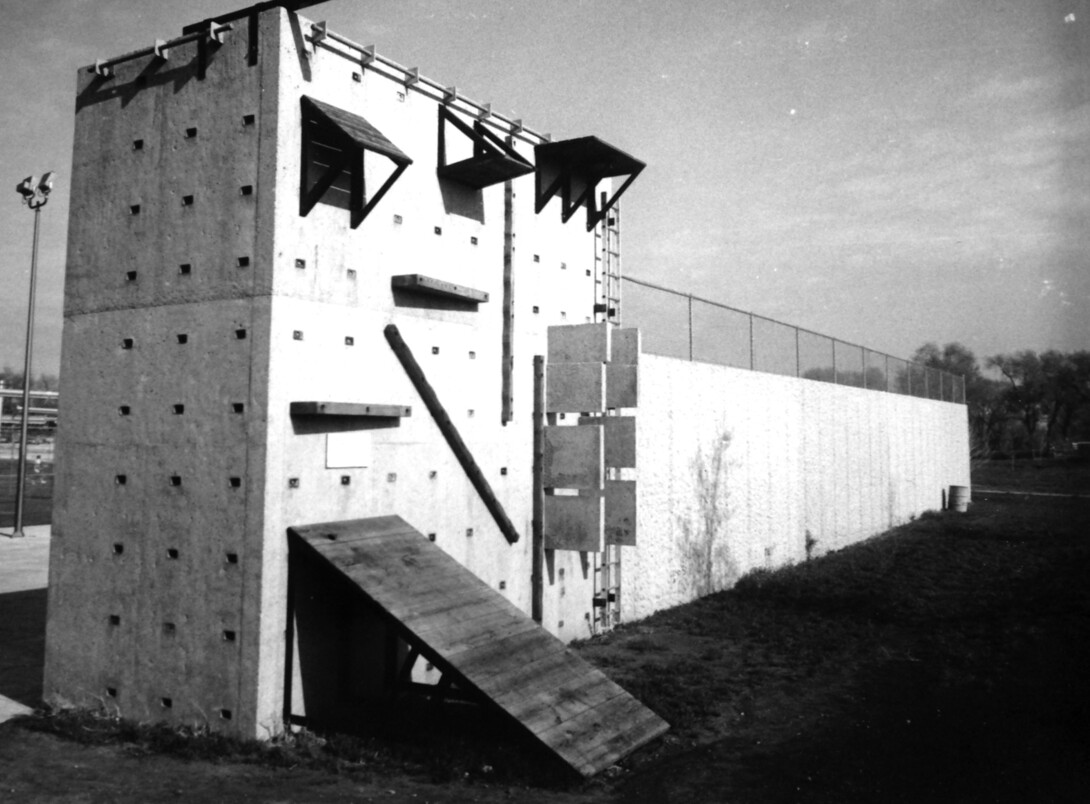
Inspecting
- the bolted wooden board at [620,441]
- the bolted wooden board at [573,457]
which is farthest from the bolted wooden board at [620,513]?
the bolted wooden board at [573,457]

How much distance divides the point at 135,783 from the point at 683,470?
895 cm

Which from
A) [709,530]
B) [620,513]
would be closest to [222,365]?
[620,513]

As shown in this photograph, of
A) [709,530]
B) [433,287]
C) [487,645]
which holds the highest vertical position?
[433,287]

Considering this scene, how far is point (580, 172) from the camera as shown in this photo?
11.1 m

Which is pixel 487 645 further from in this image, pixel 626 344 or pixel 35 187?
pixel 35 187

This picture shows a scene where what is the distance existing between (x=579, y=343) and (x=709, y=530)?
520cm

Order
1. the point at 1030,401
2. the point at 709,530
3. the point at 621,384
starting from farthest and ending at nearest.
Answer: the point at 1030,401 < the point at 709,530 < the point at 621,384

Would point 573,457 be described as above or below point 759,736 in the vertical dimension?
above

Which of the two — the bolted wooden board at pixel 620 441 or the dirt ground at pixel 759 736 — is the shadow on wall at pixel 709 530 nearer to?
the dirt ground at pixel 759 736

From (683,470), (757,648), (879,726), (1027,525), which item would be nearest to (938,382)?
(1027,525)

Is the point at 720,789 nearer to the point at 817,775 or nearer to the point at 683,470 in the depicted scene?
the point at 817,775

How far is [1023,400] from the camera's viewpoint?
72875mm

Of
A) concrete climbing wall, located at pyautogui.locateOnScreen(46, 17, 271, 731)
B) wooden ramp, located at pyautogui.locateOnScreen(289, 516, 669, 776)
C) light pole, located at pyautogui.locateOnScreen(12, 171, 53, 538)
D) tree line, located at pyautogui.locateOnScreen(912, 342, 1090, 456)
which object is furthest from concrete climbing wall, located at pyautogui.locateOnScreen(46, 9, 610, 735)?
tree line, located at pyautogui.locateOnScreen(912, 342, 1090, 456)

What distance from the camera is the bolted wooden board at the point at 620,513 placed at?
10094 mm
